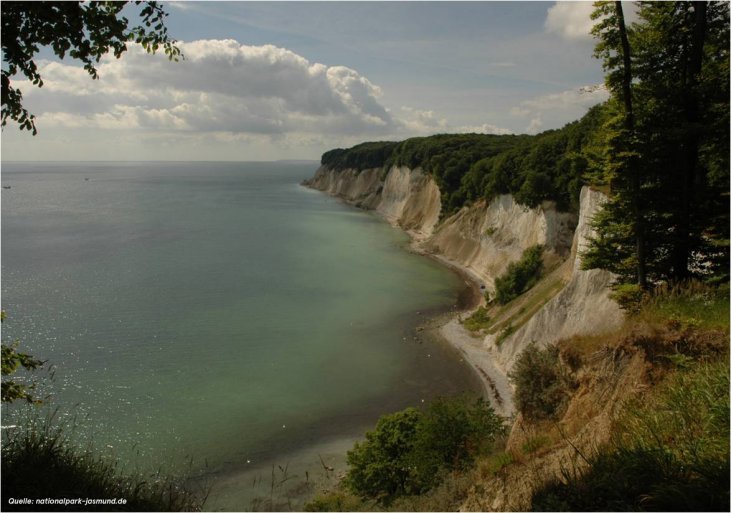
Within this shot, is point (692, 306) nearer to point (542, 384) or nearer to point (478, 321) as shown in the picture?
point (542, 384)

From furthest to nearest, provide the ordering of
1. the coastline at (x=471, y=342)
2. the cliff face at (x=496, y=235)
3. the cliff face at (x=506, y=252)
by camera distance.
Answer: the cliff face at (x=496, y=235) < the coastline at (x=471, y=342) < the cliff face at (x=506, y=252)

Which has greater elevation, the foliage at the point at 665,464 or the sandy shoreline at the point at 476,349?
the foliage at the point at 665,464

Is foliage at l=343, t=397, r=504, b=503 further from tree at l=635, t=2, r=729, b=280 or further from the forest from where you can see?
tree at l=635, t=2, r=729, b=280

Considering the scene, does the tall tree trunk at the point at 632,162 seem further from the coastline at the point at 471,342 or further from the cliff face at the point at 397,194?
the cliff face at the point at 397,194

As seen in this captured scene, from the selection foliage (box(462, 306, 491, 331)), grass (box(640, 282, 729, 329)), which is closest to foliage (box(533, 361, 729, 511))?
grass (box(640, 282, 729, 329))

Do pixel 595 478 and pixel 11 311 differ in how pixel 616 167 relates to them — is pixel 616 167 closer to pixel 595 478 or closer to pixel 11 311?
pixel 595 478

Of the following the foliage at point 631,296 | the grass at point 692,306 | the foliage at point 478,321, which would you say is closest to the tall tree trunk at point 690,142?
the foliage at point 631,296

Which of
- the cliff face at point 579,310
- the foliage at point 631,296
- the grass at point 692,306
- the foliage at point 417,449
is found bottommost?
the foliage at point 417,449
